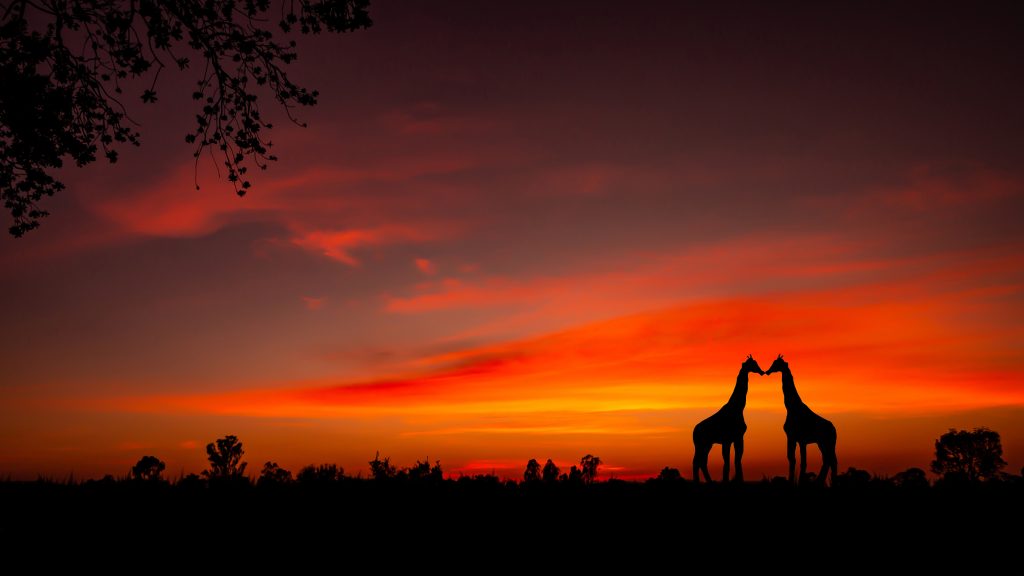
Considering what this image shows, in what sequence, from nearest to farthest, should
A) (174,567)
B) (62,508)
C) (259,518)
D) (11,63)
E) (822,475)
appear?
(174,567) < (259,518) < (62,508) < (11,63) < (822,475)

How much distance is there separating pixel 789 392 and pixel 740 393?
1.39 meters

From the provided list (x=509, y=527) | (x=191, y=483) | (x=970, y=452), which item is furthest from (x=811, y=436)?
(x=970, y=452)

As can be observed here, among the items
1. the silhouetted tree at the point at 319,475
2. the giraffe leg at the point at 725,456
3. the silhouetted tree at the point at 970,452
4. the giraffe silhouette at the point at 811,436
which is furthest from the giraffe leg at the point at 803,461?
the silhouetted tree at the point at 970,452

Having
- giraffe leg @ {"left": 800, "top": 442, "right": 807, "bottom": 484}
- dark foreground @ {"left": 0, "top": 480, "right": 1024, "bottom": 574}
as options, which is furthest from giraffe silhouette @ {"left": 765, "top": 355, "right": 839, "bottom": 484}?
dark foreground @ {"left": 0, "top": 480, "right": 1024, "bottom": 574}

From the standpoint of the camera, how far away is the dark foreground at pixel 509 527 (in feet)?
40.8

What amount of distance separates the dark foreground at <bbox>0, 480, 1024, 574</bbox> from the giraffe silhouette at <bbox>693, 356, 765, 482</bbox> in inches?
155

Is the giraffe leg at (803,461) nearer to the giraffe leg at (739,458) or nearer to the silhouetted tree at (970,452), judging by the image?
the giraffe leg at (739,458)

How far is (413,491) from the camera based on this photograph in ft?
55.4

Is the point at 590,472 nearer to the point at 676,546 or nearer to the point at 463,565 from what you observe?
the point at 676,546

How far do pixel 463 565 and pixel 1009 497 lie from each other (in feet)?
44.2

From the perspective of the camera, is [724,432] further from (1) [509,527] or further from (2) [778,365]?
(1) [509,527]

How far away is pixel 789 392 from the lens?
22.3m

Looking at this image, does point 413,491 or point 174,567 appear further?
point 413,491

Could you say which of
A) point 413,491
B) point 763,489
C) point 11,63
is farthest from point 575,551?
point 11,63
